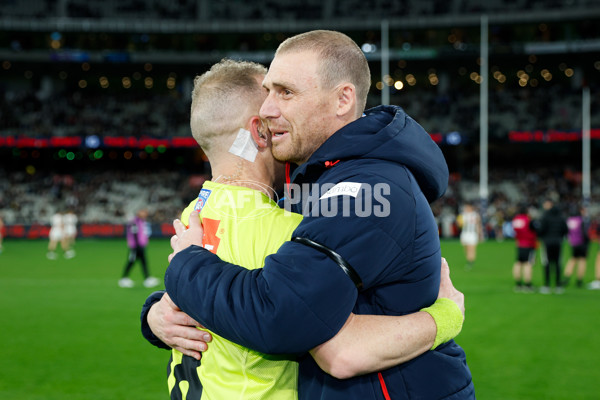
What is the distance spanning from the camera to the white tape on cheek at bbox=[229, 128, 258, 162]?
2377 millimetres

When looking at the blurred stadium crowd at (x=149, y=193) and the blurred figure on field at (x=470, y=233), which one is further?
the blurred stadium crowd at (x=149, y=193)

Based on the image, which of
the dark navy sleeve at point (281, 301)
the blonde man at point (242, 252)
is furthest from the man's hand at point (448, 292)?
the dark navy sleeve at point (281, 301)

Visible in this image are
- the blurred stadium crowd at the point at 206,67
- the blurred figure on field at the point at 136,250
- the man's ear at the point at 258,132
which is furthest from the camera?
the blurred stadium crowd at the point at 206,67

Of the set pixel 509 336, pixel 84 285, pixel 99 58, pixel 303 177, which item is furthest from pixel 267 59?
pixel 303 177

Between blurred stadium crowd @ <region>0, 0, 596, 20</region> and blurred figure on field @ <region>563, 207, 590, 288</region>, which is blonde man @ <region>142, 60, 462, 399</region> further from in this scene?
blurred stadium crowd @ <region>0, 0, 596, 20</region>

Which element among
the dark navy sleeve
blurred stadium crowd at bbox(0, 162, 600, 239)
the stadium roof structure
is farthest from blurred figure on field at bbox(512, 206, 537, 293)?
the stadium roof structure

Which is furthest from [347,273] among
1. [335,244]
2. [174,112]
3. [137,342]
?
[174,112]

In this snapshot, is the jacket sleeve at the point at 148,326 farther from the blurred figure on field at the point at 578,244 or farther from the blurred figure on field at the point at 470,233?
the blurred figure on field at the point at 470,233

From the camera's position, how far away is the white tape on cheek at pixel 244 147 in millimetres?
2377

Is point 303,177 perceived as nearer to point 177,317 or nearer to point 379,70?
point 177,317

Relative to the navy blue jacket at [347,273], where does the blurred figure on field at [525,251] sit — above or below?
below

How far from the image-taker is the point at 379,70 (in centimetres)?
4594

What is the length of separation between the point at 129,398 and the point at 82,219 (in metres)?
36.1

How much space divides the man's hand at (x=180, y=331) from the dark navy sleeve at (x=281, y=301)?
340 mm
